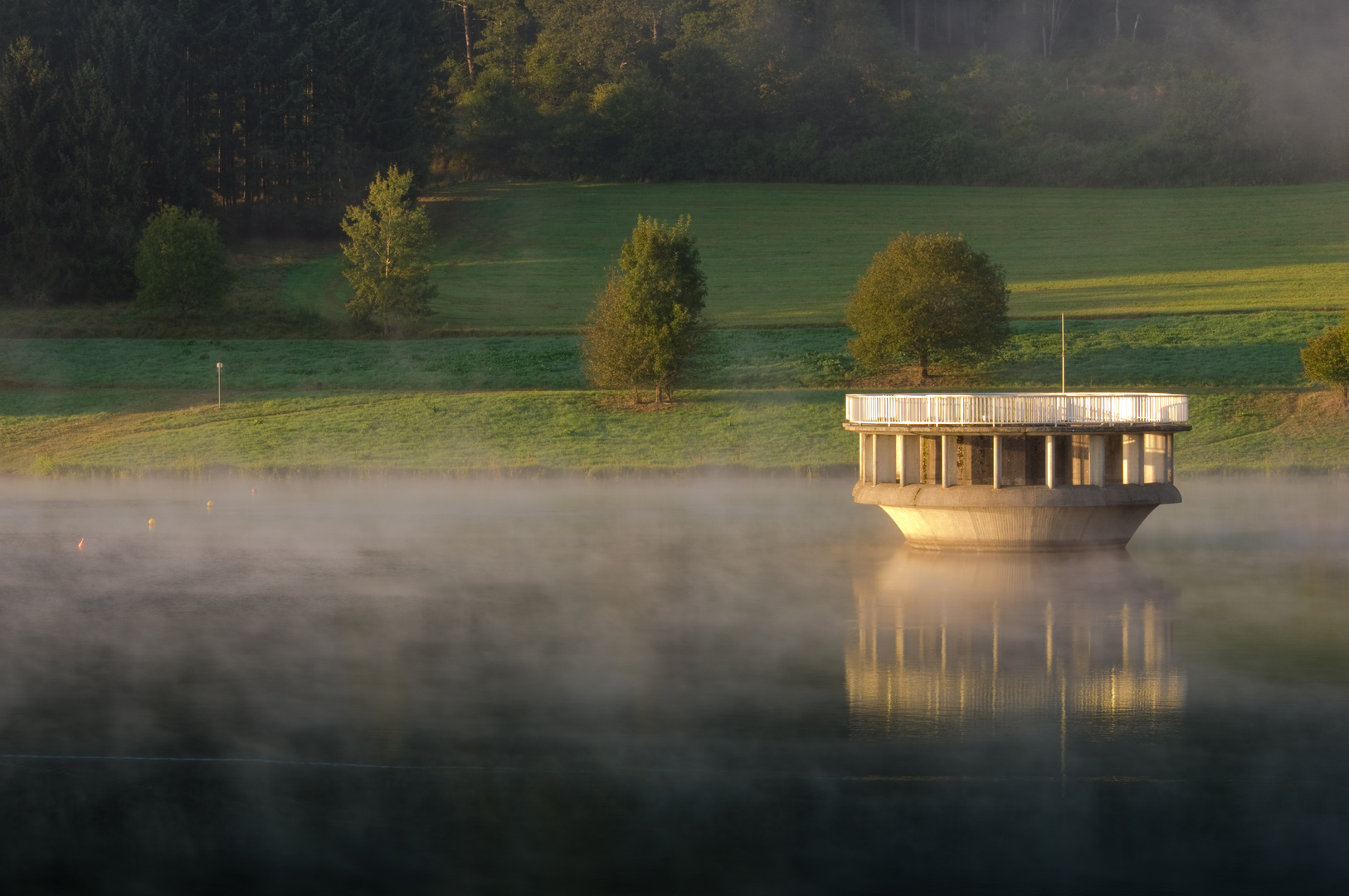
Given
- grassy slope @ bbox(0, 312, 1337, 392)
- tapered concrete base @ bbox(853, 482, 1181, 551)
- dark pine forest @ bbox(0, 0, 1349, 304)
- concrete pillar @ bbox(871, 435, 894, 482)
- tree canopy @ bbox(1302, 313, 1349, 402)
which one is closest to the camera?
tapered concrete base @ bbox(853, 482, 1181, 551)

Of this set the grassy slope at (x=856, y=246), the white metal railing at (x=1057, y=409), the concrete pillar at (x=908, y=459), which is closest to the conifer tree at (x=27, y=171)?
the grassy slope at (x=856, y=246)

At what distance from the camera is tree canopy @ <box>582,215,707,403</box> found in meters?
51.9

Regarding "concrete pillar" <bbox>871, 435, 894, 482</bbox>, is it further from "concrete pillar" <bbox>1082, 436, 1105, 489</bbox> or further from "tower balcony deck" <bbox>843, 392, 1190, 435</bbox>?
"concrete pillar" <bbox>1082, 436, 1105, 489</bbox>

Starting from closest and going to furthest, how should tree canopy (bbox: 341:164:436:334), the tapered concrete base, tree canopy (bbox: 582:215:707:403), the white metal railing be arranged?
the tapered concrete base → the white metal railing → tree canopy (bbox: 582:215:707:403) → tree canopy (bbox: 341:164:436:334)

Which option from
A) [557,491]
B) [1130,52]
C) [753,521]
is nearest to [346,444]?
[557,491]

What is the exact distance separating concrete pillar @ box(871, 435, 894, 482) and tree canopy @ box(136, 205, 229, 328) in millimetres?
45827

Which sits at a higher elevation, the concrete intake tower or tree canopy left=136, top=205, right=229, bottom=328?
tree canopy left=136, top=205, right=229, bottom=328

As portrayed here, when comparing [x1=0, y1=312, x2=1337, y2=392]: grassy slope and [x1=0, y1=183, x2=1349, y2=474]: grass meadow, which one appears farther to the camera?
[x1=0, y1=312, x2=1337, y2=392]: grassy slope

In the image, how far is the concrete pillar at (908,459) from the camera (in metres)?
29.0

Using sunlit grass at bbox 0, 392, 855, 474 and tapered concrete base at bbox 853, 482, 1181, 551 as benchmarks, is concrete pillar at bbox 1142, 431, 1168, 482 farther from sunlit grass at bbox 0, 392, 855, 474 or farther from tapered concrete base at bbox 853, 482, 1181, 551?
sunlit grass at bbox 0, 392, 855, 474

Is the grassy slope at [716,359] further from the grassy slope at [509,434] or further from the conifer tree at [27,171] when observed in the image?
the conifer tree at [27,171]

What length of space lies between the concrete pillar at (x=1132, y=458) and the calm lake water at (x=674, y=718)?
1604 mm

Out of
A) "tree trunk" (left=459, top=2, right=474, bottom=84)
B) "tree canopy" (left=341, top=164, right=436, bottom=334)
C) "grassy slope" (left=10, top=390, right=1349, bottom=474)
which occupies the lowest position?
"grassy slope" (left=10, top=390, right=1349, bottom=474)

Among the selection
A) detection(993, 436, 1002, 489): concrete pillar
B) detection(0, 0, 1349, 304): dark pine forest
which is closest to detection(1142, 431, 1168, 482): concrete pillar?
detection(993, 436, 1002, 489): concrete pillar
